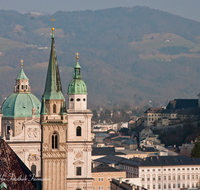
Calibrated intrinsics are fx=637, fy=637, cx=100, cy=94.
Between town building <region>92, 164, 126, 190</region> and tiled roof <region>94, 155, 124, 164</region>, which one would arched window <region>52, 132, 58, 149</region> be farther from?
tiled roof <region>94, 155, 124, 164</region>

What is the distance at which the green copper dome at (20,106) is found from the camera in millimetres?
98000

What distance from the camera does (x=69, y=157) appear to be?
8231cm

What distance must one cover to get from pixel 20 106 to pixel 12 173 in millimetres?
44136

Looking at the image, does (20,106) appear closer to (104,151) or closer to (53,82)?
(53,82)

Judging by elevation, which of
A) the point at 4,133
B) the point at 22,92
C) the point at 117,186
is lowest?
the point at 117,186

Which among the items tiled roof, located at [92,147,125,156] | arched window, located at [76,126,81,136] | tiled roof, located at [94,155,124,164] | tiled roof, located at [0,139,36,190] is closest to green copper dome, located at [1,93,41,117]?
arched window, located at [76,126,81,136]

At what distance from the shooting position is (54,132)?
58.0 metres

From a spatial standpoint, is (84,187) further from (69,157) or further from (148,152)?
(148,152)

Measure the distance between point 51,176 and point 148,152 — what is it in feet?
383

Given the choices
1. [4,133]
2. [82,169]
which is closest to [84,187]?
[82,169]

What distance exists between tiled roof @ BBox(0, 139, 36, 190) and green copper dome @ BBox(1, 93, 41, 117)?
4041cm

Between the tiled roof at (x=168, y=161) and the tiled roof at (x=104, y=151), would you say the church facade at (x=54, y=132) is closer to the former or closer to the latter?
the tiled roof at (x=168, y=161)

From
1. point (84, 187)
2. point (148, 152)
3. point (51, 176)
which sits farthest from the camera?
point (148, 152)

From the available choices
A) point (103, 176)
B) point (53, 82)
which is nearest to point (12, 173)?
point (53, 82)
